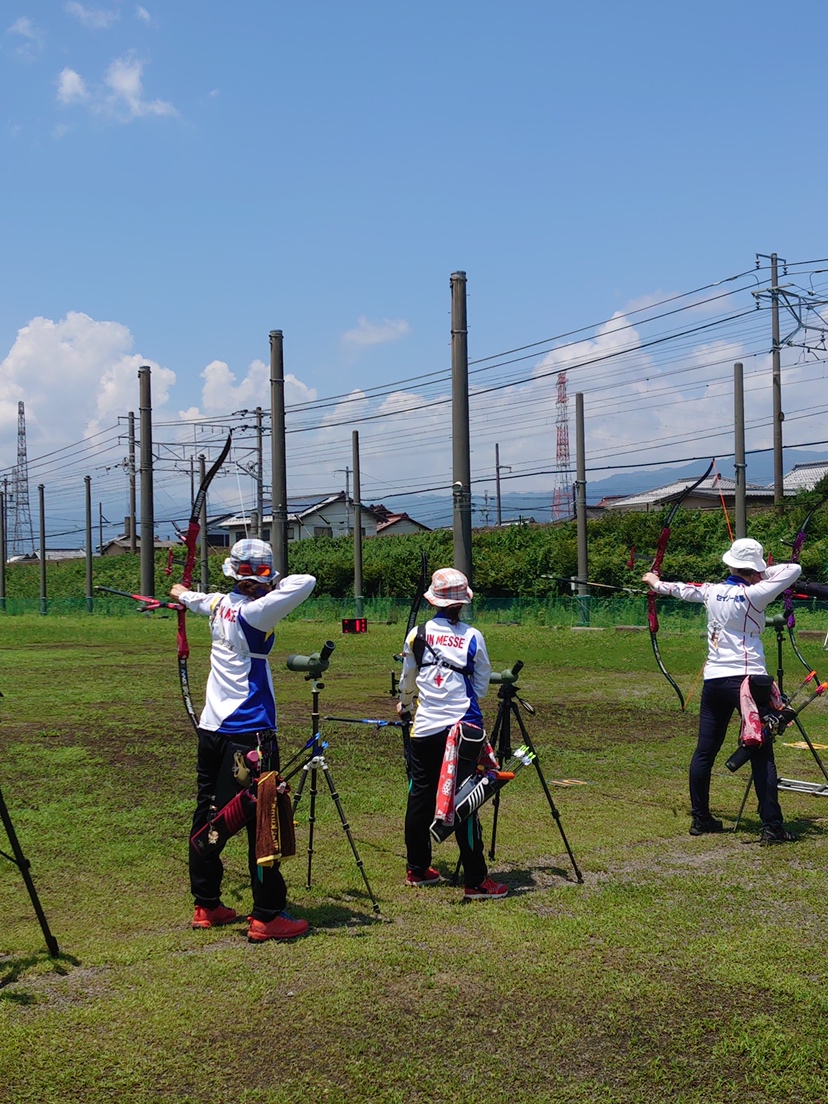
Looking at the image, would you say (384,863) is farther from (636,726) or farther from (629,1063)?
(636,726)

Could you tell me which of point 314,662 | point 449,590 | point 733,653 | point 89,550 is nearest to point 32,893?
point 314,662

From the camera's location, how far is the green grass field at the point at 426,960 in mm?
3980

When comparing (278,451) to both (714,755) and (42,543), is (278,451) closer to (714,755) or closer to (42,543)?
(714,755)

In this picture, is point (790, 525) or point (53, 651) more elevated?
point (790, 525)

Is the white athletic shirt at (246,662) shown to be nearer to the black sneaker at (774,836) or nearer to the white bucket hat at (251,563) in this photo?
the white bucket hat at (251,563)

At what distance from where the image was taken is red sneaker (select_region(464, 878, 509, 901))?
20.4 feet

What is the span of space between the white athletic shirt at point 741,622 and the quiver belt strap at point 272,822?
3796 mm

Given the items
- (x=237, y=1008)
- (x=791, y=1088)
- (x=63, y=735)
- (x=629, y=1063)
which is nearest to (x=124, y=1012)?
(x=237, y=1008)

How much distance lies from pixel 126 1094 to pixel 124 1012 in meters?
0.69

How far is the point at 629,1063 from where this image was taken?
406 cm

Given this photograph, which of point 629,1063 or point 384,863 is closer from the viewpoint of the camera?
point 629,1063

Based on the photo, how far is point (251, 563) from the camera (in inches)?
235

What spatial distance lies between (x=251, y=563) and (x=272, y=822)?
144 cm

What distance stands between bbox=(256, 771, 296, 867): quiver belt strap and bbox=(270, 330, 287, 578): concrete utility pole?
73.7 feet
